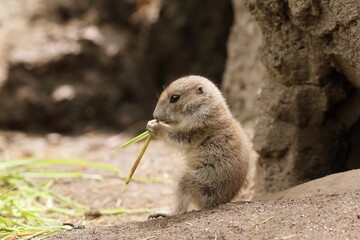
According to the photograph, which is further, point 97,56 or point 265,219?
point 97,56

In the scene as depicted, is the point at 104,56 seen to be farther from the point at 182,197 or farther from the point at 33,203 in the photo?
the point at 182,197

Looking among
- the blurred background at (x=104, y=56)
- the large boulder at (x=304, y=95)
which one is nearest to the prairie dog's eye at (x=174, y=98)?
the large boulder at (x=304, y=95)

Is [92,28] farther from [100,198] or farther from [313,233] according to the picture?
[313,233]

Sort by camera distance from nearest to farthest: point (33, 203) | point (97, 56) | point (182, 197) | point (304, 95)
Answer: point (182, 197)
point (304, 95)
point (33, 203)
point (97, 56)

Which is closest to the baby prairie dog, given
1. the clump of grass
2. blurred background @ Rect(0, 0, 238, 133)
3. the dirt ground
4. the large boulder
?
the dirt ground

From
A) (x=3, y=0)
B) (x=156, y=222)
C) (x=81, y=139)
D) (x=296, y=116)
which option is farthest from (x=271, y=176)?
(x=3, y=0)

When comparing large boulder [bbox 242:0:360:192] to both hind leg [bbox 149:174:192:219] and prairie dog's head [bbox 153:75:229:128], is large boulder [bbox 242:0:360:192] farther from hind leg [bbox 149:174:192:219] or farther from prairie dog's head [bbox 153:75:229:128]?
hind leg [bbox 149:174:192:219]

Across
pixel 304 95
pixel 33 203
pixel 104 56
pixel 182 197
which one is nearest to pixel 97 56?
pixel 104 56

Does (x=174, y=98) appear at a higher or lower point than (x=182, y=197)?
higher
